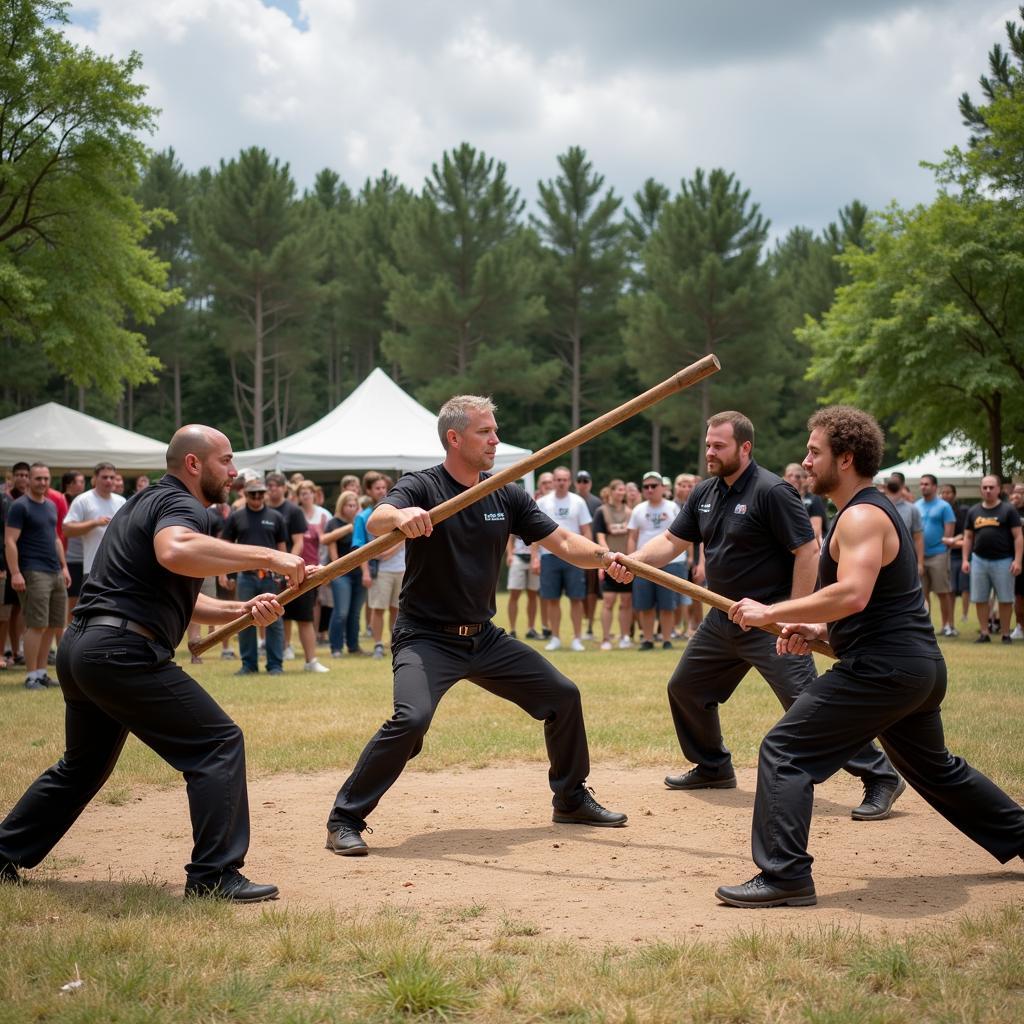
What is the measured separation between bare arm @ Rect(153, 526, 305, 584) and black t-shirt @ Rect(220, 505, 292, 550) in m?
7.95

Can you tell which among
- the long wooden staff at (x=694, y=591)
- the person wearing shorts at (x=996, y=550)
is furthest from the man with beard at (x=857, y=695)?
the person wearing shorts at (x=996, y=550)

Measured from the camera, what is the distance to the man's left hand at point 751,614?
5.16m

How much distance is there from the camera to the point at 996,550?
14.8m

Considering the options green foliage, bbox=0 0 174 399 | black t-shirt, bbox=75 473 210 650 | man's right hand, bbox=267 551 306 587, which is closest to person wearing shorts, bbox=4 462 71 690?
black t-shirt, bbox=75 473 210 650

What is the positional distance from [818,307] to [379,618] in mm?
39228

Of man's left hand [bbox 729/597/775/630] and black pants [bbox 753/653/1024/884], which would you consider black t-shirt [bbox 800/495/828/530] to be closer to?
man's left hand [bbox 729/597/775/630]

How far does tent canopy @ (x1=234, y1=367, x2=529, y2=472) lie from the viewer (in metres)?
23.2

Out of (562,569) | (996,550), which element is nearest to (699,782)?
(562,569)

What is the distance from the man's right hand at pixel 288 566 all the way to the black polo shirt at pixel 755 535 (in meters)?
2.76

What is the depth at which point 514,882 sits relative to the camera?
16.9 feet

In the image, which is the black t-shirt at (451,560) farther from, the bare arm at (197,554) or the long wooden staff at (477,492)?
the bare arm at (197,554)

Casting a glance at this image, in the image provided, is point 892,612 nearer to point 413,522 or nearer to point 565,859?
point 565,859

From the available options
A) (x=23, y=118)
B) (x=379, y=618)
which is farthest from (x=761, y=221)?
(x=379, y=618)

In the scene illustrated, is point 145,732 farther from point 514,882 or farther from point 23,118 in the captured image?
point 23,118
